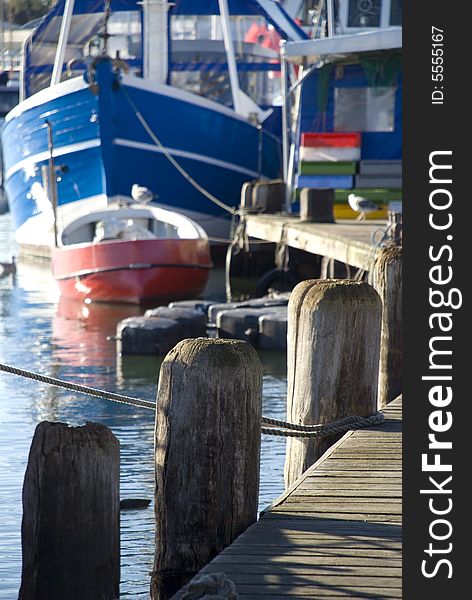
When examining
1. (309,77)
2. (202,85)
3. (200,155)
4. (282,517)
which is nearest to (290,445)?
(282,517)

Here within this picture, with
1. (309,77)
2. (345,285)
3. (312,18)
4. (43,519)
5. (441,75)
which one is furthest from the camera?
(312,18)

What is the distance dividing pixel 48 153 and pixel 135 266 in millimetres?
6958

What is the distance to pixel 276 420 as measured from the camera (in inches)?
229

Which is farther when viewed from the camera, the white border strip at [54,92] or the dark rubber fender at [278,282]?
the white border strip at [54,92]

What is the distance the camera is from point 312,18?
2780 centimetres

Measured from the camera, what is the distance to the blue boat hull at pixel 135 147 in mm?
22297

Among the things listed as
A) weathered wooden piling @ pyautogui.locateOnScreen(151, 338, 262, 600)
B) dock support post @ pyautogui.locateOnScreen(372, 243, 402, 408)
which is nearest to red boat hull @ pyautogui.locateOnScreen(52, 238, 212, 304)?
dock support post @ pyautogui.locateOnScreen(372, 243, 402, 408)

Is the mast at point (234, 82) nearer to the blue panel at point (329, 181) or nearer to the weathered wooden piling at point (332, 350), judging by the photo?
the blue panel at point (329, 181)

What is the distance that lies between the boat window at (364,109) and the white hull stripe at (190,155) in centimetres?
371

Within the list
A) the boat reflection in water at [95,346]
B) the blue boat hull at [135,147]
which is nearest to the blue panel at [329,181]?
the blue boat hull at [135,147]

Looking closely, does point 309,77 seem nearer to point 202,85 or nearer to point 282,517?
point 202,85

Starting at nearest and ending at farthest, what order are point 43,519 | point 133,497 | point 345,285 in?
point 43,519, point 345,285, point 133,497

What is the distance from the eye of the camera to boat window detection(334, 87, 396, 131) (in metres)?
20.1

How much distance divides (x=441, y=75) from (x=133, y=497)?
4848 mm
